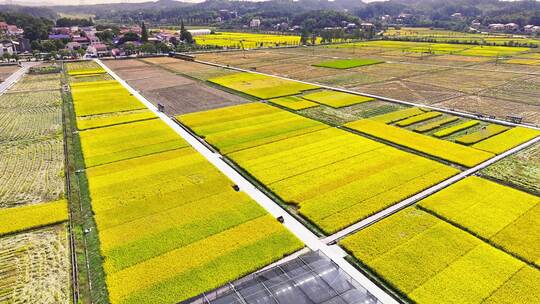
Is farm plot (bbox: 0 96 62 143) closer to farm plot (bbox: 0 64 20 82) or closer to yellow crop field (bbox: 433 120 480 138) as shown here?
farm plot (bbox: 0 64 20 82)

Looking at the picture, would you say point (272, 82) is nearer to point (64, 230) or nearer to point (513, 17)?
point (64, 230)

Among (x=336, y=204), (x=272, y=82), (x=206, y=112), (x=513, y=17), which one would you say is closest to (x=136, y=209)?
(x=336, y=204)

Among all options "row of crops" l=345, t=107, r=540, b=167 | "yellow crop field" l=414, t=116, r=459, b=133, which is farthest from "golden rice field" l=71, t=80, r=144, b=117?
"yellow crop field" l=414, t=116, r=459, b=133

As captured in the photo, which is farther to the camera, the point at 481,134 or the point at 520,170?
the point at 481,134

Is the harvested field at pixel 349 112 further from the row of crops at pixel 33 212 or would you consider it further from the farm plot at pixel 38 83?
the farm plot at pixel 38 83

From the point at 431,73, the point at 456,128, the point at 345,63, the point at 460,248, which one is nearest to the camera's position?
the point at 460,248

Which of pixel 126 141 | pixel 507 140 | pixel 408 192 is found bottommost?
pixel 408 192

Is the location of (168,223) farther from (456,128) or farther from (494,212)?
(456,128)

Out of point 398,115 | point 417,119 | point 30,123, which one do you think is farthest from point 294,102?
point 30,123
